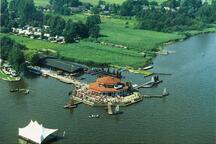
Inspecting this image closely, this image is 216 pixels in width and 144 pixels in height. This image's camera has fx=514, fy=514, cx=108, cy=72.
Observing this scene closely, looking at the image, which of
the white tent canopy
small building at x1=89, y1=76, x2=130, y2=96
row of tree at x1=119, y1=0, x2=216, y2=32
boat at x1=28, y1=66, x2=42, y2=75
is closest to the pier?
small building at x1=89, y1=76, x2=130, y2=96

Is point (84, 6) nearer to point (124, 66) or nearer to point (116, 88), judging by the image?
point (124, 66)

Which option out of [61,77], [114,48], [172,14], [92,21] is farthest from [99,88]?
[172,14]

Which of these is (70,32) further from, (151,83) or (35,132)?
(35,132)

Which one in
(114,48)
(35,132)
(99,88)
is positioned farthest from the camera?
(114,48)

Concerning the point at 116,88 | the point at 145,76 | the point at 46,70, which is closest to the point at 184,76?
the point at 145,76

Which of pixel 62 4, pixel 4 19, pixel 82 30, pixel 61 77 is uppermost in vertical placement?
pixel 62 4

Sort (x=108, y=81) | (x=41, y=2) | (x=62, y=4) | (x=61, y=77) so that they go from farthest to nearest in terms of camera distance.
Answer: (x=41, y=2) → (x=62, y=4) → (x=61, y=77) → (x=108, y=81)
